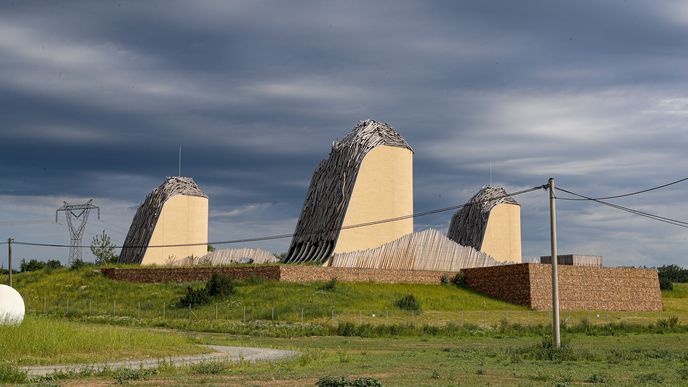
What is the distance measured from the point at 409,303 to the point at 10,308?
80.8 ft

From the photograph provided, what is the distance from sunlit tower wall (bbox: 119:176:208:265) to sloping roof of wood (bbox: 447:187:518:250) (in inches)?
1017

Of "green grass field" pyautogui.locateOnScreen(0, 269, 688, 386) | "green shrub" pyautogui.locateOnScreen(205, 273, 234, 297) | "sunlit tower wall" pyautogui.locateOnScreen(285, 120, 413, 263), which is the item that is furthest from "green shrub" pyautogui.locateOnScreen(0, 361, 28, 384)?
"sunlit tower wall" pyautogui.locateOnScreen(285, 120, 413, 263)

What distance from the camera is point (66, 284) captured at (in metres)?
55.6

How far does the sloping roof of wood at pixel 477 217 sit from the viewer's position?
249 feet

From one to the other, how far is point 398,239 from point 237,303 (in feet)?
51.2

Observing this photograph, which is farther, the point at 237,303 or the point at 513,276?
the point at 513,276

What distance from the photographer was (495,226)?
75.5 metres

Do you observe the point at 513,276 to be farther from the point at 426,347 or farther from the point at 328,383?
the point at 328,383

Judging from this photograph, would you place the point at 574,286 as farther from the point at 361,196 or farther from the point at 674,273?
the point at 674,273

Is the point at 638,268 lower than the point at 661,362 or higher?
higher

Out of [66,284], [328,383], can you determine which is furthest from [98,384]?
A: [66,284]

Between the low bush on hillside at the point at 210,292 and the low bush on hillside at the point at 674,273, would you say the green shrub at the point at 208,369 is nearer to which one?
the low bush on hillside at the point at 210,292

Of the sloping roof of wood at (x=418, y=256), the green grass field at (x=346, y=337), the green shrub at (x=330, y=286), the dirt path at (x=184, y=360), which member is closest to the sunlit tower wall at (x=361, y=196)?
the sloping roof of wood at (x=418, y=256)

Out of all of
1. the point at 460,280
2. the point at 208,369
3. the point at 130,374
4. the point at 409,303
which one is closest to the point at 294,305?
the point at 409,303
